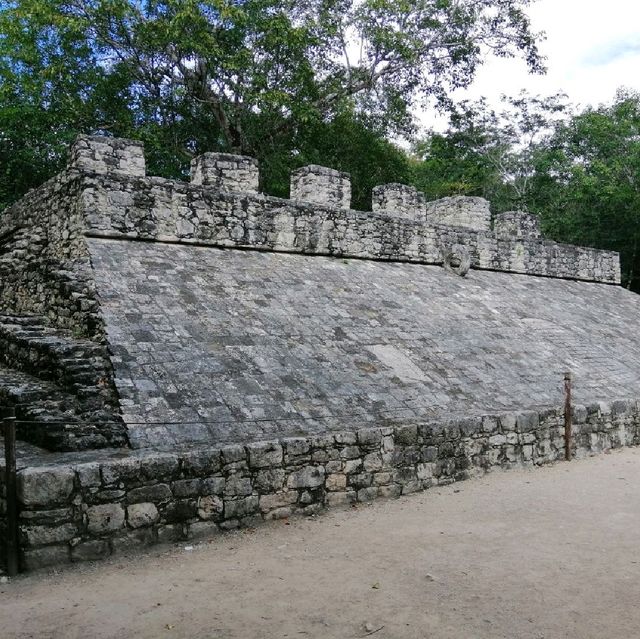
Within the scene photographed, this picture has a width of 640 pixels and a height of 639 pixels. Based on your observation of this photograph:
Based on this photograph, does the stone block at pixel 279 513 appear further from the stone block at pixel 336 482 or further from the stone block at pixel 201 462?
the stone block at pixel 201 462

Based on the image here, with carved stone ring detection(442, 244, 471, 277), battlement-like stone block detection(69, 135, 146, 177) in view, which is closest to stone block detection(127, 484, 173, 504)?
battlement-like stone block detection(69, 135, 146, 177)

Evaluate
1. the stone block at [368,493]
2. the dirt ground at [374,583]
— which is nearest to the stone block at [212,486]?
the dirt ground at [374,583]

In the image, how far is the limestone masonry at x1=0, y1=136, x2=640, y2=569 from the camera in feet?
16.3

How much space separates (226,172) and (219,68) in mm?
9180

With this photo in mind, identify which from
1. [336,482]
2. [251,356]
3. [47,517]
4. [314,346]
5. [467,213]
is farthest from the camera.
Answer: [467,213]

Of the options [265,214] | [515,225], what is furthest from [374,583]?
[515,225]

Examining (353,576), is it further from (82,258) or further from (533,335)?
(533,335)

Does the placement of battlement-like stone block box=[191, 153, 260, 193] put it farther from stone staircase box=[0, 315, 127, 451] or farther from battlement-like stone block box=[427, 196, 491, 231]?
battlement-like stone block box=[427, 196, 491, 231]

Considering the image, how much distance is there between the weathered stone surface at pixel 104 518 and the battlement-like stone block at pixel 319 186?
6979 mm

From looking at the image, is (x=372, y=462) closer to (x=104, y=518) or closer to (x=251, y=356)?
(x=251, y=356)

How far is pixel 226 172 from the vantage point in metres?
9.73

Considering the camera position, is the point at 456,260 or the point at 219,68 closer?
the point at 456,260

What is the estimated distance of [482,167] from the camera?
91.2 feet

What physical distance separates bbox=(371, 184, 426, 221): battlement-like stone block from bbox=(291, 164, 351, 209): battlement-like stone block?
1.35 metres
